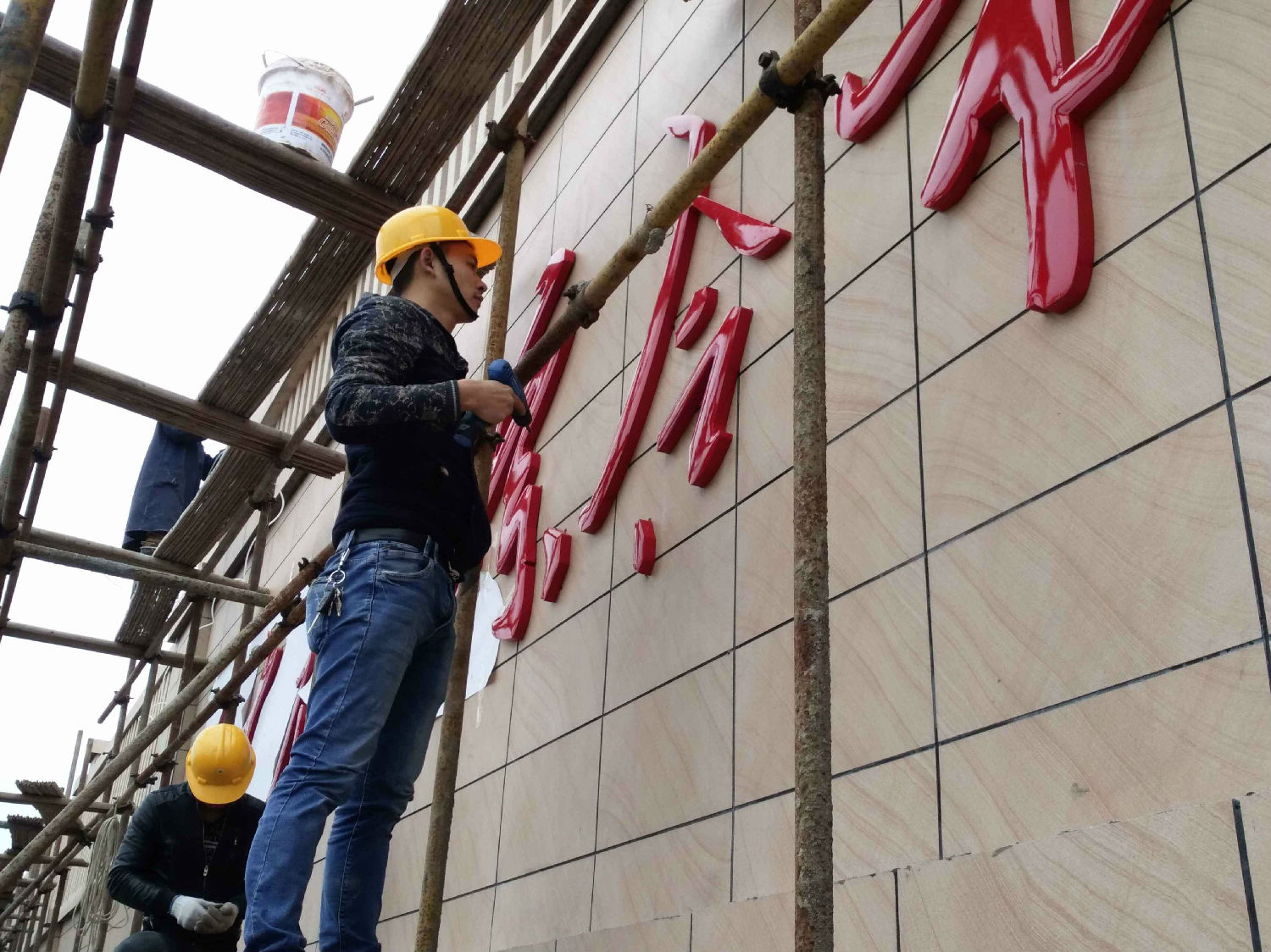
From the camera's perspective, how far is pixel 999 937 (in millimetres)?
2213

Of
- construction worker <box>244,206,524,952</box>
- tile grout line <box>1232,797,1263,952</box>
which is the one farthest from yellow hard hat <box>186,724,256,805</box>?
tile grout line <box>1232,797,1263,952</box>

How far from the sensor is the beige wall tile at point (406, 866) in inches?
208

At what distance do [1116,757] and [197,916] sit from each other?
3.85 m

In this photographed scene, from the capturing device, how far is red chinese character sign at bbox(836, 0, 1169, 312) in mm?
2539

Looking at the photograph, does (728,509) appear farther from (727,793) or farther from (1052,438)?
(1052,438)

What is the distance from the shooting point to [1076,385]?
2477mm

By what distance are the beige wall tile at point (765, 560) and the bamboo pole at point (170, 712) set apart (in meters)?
2.25

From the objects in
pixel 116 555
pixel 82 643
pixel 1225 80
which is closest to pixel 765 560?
pixel 1225 80

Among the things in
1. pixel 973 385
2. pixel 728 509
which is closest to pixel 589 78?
pixel 728 509

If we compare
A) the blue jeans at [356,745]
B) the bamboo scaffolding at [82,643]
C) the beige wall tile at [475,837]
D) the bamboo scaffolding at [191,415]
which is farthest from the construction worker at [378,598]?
the bamboo scaffolding at [82,643]

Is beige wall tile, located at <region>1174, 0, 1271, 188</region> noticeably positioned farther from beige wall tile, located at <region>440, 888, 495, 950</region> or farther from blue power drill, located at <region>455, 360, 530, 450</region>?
beige wall tile, located at <region>440, 888, 495, 950</region>

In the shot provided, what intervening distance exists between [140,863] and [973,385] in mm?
4130

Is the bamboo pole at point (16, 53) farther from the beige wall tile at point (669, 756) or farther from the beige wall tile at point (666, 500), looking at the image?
the beige wall tile at point (669, 756)

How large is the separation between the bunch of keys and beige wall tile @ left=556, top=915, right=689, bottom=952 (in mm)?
1196
